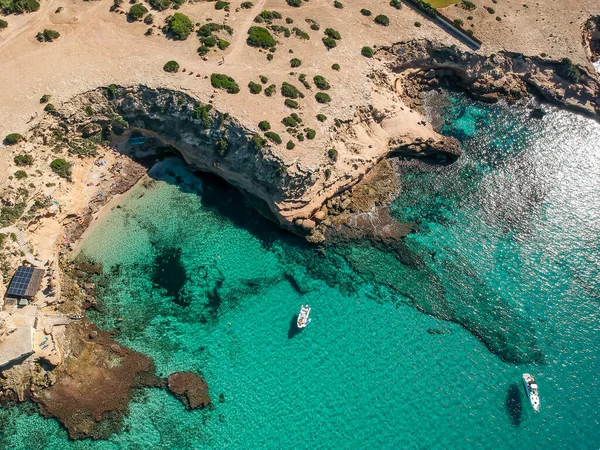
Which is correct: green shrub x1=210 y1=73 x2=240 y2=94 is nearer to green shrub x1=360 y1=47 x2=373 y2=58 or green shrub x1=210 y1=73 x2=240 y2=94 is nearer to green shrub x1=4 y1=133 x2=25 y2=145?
green shrub x1=360 y1=47 x2=373 y2=58

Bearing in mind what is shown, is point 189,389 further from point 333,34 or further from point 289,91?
point 333,34

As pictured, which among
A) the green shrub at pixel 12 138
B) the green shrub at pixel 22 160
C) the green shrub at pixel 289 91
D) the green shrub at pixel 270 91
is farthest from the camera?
the green shrub at pixel 289 91

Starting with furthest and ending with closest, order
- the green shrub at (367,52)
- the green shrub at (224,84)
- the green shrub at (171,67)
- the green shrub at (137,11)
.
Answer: the green shrub at (367,52) → the green shrub at (137,11) → the green shrub at (171,67) → the green shrub at (224,84)

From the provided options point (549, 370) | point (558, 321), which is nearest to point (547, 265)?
point (558, 321)

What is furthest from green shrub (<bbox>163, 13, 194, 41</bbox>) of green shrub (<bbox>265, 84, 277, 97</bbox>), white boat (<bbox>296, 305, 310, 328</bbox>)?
white boat (<bbox>296, 305, 310, 328</bbox>)

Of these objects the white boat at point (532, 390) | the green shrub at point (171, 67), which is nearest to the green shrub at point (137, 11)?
the green shrub at point (171, 67)

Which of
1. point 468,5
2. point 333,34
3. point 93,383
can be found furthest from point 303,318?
point 468,5

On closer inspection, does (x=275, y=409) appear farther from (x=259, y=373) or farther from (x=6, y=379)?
(x=6, y=379)

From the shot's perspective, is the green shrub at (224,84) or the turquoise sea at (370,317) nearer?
the turquoise sea at (370,317)

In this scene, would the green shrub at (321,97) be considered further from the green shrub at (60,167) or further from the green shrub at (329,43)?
the green shrub at (60,167)
